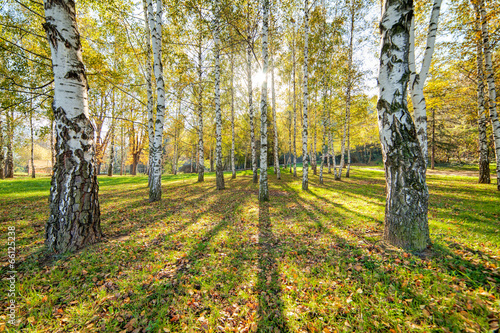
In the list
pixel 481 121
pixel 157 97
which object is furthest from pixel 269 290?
pixel 481 121

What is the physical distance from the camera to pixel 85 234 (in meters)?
3.97

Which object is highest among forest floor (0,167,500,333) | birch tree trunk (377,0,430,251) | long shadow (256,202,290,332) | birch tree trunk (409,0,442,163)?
birch tree trunk (409,0,442,163)

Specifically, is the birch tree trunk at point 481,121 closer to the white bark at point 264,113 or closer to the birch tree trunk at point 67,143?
the white bark at point 264,113

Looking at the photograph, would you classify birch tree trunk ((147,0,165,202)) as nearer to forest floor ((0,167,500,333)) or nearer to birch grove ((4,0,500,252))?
birch grove ((4,0,500,252))

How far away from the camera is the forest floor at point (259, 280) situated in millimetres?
2303

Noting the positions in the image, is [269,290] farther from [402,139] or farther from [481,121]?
[481,121]

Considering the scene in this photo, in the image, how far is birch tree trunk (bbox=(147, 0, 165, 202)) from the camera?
795 cm

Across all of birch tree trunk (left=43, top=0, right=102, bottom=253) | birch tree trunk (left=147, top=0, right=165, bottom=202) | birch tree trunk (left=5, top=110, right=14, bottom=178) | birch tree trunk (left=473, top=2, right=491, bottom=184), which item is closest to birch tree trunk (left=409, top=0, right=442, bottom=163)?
birch tree trunk (left=473, top=2, right=491, bottom=184)

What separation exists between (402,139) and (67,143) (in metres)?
7.10

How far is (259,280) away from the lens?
3223 millimetres

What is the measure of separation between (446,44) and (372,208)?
36.1ft

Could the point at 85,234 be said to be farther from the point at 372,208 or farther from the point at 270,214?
the point at 372,208

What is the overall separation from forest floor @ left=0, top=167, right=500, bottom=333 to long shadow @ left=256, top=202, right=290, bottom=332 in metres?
0.02

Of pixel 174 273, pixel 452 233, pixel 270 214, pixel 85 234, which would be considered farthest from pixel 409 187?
pixel 85 234
